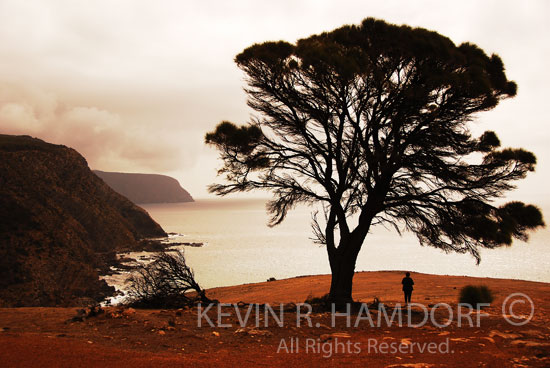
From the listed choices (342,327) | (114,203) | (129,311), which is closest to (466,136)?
(342,327)

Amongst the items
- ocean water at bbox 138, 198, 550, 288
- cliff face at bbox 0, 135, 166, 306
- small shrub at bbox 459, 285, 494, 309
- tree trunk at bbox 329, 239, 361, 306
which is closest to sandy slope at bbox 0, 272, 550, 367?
tree trunk at bbox 329, 239, 361, 306

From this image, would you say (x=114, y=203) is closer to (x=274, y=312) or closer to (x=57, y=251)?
(x=57, y=251)

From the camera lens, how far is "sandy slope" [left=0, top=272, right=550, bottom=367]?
613 cm

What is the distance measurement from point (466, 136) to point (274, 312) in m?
7.64

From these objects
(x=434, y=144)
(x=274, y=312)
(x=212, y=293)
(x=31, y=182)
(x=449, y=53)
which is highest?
(x=31, y=182)

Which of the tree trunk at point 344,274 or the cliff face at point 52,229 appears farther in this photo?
the cliff face at point 52,229

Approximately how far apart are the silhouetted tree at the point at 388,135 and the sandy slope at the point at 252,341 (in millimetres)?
2783

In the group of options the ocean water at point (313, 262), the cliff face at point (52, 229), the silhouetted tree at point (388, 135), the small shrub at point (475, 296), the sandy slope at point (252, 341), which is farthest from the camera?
the ocean water at point (313, 262)

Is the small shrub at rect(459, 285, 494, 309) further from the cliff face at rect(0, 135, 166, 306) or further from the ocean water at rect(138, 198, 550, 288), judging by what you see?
the cliff face at rect(0, 135, 166, 306)

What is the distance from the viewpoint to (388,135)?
11.0 meters

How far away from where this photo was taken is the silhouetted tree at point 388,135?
10.2 metres

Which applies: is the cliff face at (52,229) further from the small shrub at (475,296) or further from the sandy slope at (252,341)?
the small shrub at (475,296)

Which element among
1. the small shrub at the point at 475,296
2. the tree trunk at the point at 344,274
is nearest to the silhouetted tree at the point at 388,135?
the tree trunk at the point at 344,274

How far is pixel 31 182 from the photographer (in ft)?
220
